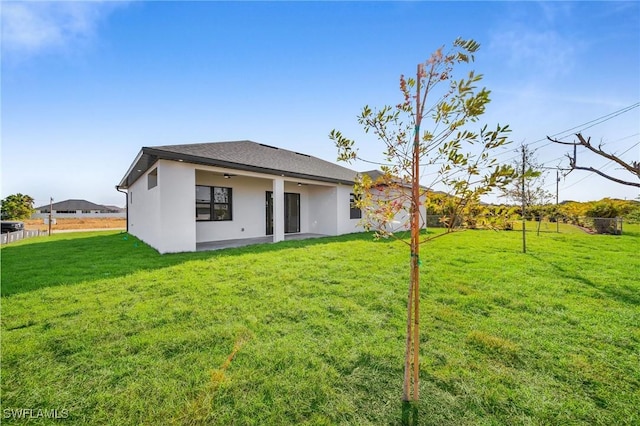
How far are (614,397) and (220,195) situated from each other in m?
11.1

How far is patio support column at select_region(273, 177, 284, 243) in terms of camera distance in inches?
407

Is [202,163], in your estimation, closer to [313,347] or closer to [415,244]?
[313,347]

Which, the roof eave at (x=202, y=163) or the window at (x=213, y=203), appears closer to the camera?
the roof eave at (x=202, y=163)

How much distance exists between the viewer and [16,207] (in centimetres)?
2919

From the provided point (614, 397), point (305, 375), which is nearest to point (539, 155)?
point (614, 397)

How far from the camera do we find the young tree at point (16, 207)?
94.6ft

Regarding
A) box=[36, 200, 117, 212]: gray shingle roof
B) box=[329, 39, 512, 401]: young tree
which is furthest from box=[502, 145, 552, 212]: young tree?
box=[36, 200, 117, 212]: gray shingle roof

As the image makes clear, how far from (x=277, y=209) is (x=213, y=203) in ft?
8.80

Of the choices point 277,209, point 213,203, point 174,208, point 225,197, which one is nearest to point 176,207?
point 174,208

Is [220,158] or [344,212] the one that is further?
[344,212]

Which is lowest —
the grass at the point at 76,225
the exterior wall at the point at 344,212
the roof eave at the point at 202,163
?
the grass at the point at 76,225

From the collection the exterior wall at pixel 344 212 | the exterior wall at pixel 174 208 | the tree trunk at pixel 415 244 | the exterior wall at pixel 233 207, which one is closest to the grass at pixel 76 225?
the exterior wall at pixel 233 207

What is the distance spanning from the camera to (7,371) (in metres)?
2.40

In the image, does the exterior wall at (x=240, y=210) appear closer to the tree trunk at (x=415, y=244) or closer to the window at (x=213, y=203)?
the window at (x=213, y=203)
